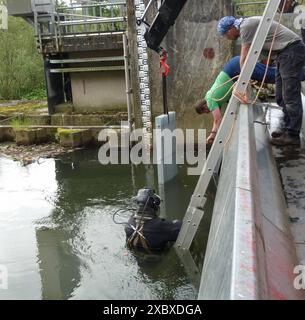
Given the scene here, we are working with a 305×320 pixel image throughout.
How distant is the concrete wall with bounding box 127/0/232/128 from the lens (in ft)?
29.6

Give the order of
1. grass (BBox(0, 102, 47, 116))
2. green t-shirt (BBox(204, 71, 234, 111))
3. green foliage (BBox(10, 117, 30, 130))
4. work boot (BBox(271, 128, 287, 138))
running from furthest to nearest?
grass (BBox(0, 102, 47, 116))
green foliage (BBox(10, 117, 30, 130))
green t-shirt (BBox(204, 71, 234, 111))
work boot (BBox(271, 128, 287, 138))

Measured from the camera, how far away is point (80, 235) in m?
6.18

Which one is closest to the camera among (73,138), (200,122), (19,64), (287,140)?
(287,140)

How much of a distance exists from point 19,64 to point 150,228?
13156mm

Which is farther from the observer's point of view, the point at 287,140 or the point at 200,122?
the point at 200,122

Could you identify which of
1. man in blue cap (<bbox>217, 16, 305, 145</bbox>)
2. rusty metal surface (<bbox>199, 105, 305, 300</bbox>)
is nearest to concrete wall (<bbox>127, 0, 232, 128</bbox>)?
man in blue cap (<bbox>217, 16, 305, 145</bbox>)

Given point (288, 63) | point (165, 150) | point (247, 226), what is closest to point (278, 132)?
point (288, 63)

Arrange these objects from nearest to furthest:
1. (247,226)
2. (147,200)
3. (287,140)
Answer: (247,226) < (287,140) < (147,200)

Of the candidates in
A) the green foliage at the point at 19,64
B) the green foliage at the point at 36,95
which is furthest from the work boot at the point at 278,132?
the green foliage at the point at 36,95

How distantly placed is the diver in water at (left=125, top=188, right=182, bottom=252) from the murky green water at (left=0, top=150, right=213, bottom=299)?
17cm

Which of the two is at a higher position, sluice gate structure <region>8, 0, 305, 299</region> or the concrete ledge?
sluice gate structure <region>8, 0, 305, 299</region>

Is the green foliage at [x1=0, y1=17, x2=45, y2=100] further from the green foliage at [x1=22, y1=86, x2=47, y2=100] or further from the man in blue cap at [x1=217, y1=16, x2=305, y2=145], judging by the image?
the man in blue cap at [x1=217, y1=16, x2=305, y2=145]

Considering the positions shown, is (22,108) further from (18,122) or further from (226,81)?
(226,81)

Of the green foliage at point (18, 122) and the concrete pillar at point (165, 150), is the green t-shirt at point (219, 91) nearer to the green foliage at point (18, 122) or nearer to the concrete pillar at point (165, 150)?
the concrete pillar at point (165, 150)
